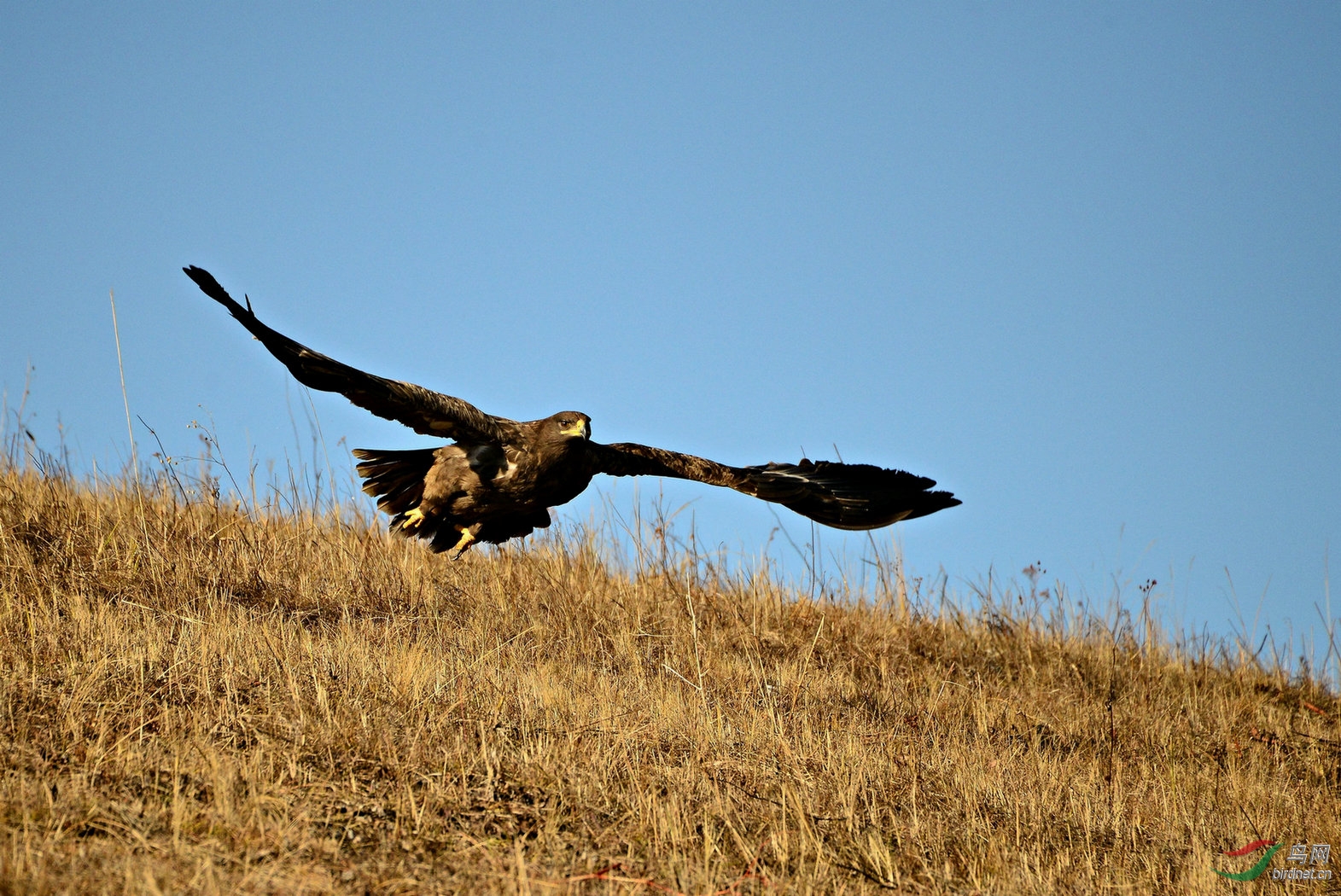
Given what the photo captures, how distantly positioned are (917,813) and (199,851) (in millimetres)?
2514

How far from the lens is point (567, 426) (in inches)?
250

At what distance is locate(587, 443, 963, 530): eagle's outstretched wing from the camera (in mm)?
6902

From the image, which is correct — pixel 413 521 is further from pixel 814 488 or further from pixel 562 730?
pixel 562 730

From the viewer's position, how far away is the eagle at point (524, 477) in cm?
613

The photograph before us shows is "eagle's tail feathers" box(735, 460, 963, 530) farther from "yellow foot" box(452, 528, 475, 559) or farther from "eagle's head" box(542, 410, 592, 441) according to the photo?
"yellow foot" box(452, 528, 475, 559)

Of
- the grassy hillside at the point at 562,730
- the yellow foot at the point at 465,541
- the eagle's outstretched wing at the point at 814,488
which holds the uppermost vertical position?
the eagle's outstretched wing at the point at 814,488

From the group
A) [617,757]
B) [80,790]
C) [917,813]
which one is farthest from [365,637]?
[917,813]

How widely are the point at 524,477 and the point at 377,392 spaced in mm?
1156

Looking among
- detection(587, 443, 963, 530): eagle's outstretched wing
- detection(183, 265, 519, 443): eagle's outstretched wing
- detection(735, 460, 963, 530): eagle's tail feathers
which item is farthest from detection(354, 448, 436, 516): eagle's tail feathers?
detection(735, 460, 963, 530): eagle's tail feathers

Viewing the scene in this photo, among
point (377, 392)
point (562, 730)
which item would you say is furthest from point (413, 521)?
point (562, 730)

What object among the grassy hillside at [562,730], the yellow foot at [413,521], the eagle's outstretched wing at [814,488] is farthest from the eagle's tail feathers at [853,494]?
the yellow foot at [413,521]

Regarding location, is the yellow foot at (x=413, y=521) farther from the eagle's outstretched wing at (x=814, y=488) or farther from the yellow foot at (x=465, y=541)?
the eagle's outstretched wing at (x=814, y=488)

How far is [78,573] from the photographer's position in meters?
5.73

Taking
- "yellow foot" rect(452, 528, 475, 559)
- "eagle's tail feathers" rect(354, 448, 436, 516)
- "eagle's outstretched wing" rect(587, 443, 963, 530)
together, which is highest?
"eagle's outstretched wing" rect(587, 443, 963, 530)
